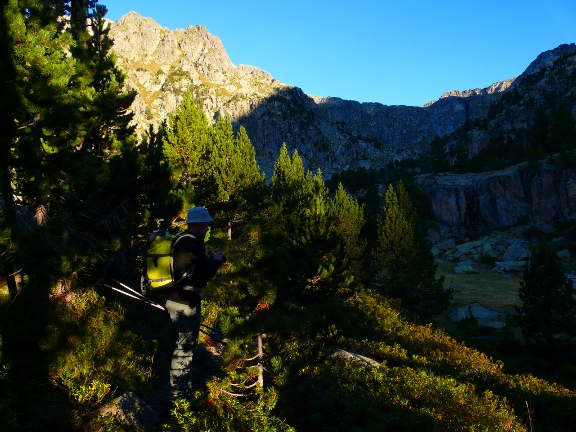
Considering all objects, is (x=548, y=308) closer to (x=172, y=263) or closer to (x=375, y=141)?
(x=172, y=263)

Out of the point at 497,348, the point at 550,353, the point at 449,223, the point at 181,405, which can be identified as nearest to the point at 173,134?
the point at 181,405

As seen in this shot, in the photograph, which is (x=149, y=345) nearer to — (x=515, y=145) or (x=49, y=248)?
(x=49, y=248)

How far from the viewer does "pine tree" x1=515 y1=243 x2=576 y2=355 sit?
17.0 metres

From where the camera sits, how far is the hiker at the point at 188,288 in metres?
4.64

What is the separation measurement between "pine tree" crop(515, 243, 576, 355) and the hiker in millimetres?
18433

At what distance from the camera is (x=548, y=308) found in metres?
17.5

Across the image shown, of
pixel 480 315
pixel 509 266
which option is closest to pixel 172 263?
pixel 480 315

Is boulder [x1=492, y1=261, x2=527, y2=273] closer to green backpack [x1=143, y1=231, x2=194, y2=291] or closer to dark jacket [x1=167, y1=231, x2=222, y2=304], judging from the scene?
dark jacket [x1=167, y1=231, x2=222, y2=304]

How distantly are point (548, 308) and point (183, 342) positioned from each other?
749 inches

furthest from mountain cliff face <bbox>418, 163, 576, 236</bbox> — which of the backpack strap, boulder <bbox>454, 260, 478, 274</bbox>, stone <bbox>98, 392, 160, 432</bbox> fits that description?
the backpack strap

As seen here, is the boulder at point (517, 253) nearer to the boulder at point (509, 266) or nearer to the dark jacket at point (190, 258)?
the boulder at point (509, 266)

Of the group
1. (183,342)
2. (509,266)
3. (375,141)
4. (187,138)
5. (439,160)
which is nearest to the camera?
(183,342)

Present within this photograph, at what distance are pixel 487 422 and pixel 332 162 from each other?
16680cm

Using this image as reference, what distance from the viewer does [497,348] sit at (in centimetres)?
1766
